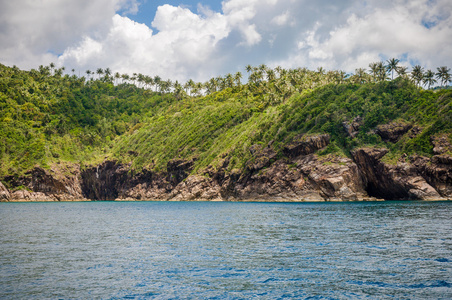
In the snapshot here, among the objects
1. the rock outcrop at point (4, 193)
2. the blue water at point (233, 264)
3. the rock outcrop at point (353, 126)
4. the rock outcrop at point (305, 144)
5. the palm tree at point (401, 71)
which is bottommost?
the blue water at point (233, 264)

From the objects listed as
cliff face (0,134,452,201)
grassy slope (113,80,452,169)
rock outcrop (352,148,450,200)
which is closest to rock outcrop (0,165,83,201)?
cliff face (0,134,452,201)

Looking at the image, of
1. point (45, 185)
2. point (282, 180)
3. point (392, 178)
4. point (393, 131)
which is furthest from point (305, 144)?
point (45, 185)

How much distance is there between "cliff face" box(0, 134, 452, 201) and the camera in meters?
90.2

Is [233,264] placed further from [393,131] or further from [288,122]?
[288,122]

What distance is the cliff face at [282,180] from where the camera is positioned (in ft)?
296

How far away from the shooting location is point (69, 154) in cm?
17588

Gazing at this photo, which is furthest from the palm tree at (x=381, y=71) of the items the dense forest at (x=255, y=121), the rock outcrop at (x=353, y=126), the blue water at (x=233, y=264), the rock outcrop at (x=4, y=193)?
the rock outcrop at (x=4, y=193)

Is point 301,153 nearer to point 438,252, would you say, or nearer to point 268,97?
point 268,97

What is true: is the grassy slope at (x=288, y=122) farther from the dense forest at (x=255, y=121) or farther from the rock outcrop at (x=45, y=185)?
the rock outcrop at (x=45, y=185)

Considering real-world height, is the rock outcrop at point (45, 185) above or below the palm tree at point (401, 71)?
below

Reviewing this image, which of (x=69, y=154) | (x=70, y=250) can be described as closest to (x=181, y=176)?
(x=69, y=154)

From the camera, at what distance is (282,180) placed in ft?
371

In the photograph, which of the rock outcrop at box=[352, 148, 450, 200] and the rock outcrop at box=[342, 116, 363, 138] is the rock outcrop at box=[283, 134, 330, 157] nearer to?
the rock outcrop at box=[342, 116, 363, 138]

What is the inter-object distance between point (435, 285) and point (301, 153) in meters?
98.6
